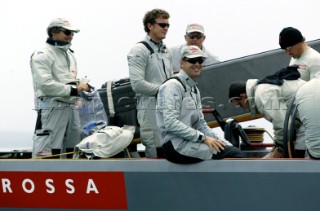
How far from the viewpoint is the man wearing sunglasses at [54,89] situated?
7.86m

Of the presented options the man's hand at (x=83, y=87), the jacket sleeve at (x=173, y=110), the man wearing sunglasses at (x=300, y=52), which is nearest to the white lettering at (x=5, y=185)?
the man's hand at (x=83, y=87)

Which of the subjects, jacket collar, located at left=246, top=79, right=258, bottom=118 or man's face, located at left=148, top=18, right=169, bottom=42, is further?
man's face, located at left=148, top=18, right=169, bottom=42

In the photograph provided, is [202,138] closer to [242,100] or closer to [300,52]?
[242,100]

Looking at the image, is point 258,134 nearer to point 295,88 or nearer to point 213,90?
point 213,90

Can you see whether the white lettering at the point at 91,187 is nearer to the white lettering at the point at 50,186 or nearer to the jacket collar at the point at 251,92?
the white lettering at the point at 50,186

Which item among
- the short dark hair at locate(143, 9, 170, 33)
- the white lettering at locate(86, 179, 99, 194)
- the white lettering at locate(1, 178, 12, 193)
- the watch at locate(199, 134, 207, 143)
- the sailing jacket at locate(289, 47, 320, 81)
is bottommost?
the white lettering at locate(1, 178, 12, 193)

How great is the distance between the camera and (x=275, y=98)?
7078mm

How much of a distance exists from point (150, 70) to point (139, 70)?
0.41ft

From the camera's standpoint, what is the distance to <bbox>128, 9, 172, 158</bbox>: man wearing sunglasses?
7734mm

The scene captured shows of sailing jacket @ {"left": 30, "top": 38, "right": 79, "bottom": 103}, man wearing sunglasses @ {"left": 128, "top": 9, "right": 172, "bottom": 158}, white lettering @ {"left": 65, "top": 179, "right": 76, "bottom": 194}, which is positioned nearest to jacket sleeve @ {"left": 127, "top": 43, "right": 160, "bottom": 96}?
man wearing sunglasses @ {"left": 128, "top": 9, "right": 172, "bottom": 158}

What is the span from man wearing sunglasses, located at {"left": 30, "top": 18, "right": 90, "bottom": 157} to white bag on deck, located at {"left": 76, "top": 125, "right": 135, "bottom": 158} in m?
0.45

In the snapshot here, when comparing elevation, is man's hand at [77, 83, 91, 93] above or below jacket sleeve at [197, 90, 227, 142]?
above

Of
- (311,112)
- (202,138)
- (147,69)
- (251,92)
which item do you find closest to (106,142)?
(147,69)

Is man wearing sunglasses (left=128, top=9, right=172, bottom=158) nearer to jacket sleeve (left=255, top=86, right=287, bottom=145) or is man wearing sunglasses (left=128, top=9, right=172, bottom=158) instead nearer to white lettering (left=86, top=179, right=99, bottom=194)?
white lettering (left=86, top=179, right=99, bottom=194)
